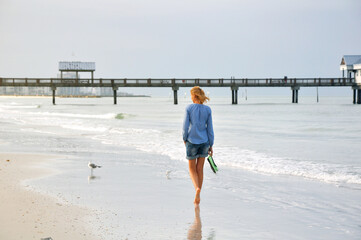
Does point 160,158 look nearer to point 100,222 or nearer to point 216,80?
point 100,222

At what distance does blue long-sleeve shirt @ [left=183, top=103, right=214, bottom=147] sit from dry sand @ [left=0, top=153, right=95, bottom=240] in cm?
162

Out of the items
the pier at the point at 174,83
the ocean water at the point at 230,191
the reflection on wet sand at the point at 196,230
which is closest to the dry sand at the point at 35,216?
the ocean water at the point at 230,191

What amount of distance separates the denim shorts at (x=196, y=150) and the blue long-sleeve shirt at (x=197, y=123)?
0.06 metres

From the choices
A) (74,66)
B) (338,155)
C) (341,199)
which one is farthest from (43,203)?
(74,66)

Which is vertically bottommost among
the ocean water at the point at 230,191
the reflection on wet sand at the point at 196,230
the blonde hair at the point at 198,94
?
the ocean water at the point at 230,191

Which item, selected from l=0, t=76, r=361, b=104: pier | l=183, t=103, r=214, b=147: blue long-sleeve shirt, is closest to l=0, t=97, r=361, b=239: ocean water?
l=183, t=103, r=214, b=147: blue long-sleeve shirt

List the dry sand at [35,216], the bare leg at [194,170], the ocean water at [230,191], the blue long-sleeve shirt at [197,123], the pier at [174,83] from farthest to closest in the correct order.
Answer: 1. the pier at [174,83]
2. the bare leg at [194,170]
3. the blue long-sleeve shirt at [197,123]
4. the ocean water at [230,191]
5. the dry sand at [35,216]

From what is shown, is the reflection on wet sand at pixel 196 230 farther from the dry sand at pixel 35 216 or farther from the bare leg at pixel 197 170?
the dry sand at pixel 35 216

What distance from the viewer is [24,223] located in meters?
5.43

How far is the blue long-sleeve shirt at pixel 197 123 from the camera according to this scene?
6.52 meters

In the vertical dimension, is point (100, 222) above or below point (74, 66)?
below

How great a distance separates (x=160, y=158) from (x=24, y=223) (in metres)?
7.13

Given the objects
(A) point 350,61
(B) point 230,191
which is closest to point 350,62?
(A) point 350,61

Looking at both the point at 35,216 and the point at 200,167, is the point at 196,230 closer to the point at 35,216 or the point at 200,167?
the point at 200,167
